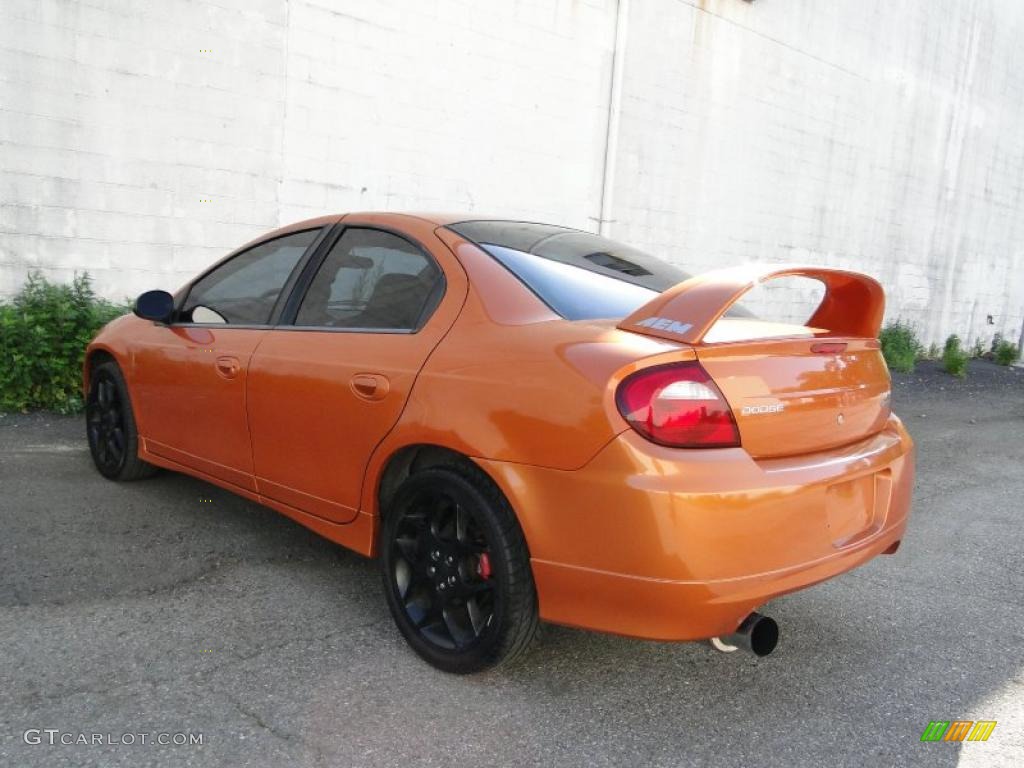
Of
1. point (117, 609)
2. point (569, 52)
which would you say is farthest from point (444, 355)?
point (569, 52)

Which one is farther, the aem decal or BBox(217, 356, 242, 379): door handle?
BBox(217, 356, 242, 379): door handle

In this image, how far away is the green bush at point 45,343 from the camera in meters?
6.10

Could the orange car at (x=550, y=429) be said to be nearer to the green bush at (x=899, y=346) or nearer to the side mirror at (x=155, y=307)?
the side mirror at (x=155, y=307)

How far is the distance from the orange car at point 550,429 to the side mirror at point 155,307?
0.48 meters

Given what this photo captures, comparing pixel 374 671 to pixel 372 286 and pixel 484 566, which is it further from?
pixel 372 286

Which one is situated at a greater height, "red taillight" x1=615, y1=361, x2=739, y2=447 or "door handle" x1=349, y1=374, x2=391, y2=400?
"red taillight" x1=615, y1=361, x2=739, y2=447

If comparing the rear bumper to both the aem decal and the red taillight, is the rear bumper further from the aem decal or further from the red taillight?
the aem decal

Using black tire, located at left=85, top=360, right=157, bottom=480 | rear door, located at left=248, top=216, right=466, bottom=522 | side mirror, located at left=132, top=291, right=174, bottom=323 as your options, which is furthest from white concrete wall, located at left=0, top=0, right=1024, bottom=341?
rear door, located at left=248, top=216, right=466, bottom=522

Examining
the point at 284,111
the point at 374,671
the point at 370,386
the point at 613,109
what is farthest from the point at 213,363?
the point at 613,109

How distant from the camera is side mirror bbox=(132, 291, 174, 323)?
4191 millimetres

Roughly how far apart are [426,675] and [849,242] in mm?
13307

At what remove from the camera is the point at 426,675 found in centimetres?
290

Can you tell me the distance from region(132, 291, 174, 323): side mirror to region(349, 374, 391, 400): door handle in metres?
1.50

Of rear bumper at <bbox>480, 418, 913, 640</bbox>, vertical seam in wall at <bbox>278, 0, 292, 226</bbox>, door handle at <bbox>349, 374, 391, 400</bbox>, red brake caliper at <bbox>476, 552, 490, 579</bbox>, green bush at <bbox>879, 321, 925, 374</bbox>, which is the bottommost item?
green bush at <bbox>879, 321, 925, 374</bbox>
